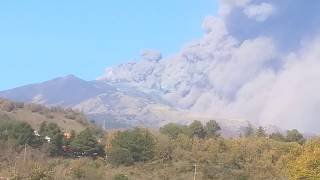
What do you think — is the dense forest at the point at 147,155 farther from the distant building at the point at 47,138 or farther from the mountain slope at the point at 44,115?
the mountain slope at the point at 44,115

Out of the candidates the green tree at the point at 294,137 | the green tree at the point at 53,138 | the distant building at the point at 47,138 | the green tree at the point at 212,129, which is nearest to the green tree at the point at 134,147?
the green tree at the point at 53,138

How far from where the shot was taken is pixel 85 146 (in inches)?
2859

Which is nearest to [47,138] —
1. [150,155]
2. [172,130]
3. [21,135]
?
[21,135]

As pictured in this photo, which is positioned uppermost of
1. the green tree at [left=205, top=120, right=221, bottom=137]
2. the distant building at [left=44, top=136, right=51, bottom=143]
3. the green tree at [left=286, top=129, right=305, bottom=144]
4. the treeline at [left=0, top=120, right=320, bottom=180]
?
the green tree at [left=205, top=120, right=221, bottom=137]

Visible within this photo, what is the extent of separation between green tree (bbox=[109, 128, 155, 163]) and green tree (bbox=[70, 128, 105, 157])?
3679 millimetres

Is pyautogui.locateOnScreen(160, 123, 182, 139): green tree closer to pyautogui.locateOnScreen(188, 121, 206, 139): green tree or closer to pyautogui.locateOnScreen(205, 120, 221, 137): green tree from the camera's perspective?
pyautogui.locateOnScreen(188, 121, 206, 139): green tree

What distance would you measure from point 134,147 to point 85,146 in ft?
22.3

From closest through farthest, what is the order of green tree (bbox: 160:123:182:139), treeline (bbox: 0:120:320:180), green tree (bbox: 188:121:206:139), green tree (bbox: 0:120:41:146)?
treeline (bbox: 0:120:320:180), green tree (bbox: 0:120:41:146), green tree (bbox: 160:123:182:139), green tree (bbox: 188:121:206:139)

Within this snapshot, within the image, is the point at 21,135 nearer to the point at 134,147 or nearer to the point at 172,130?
the point at 134,147

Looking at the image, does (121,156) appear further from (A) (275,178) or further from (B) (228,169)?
(A) (275,178)

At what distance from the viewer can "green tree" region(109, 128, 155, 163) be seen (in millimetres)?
68562

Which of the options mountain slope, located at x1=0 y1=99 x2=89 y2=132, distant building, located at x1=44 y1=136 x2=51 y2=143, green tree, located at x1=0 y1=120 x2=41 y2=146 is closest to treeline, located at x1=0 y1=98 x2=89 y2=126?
mountain slope, located at x1=0 y1=99 x2=89 y2=132

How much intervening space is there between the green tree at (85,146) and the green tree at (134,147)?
145 inches

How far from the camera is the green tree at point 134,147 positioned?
68562mm
